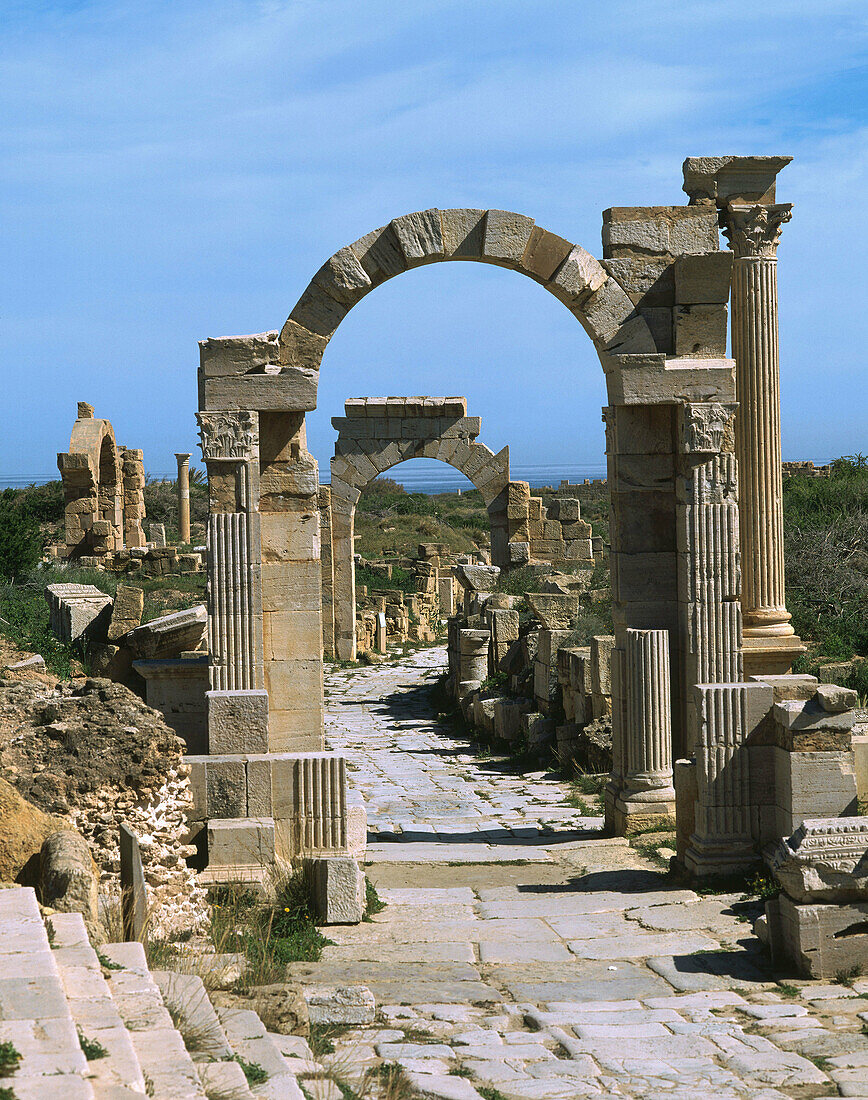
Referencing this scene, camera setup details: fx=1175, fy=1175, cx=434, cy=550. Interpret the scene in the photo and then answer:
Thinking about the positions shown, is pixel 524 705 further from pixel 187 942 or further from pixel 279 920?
pixel 187 942

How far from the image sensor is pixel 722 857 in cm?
739

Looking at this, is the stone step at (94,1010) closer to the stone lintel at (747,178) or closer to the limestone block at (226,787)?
the limestone block at (226,787)

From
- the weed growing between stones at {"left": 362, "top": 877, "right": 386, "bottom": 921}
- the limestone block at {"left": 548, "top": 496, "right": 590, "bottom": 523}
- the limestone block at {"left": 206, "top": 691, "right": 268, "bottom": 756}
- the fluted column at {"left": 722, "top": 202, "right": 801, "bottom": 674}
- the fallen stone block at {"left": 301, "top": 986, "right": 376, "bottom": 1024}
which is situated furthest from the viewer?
the limestone block at {"left": 548, "top": 496, "right": 590, "bottom": 523}

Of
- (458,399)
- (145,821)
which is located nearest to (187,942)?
(145,821)

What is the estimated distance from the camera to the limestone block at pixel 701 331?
866 centimetres

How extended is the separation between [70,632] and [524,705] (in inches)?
199

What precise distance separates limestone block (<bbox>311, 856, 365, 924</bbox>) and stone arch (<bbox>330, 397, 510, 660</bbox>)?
1572 centimetres

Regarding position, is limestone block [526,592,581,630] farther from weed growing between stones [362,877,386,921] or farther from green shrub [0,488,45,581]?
green shrub [0,488,45,581]

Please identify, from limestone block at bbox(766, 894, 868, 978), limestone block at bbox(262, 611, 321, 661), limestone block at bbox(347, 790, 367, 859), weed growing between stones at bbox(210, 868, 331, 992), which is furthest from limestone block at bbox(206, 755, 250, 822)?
limestone block at bbox(766, 894, 868, 978)

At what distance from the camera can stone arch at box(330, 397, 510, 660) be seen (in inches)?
894

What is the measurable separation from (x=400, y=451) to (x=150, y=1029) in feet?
63.0

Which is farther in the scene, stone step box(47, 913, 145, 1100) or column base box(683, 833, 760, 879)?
column base box(683, 833, 760, 879)

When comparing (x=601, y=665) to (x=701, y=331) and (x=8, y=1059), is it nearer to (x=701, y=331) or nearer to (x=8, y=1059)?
(x=701, y=331)

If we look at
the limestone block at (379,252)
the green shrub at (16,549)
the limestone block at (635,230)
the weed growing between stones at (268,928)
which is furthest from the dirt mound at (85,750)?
the green shrub at (16,549)
